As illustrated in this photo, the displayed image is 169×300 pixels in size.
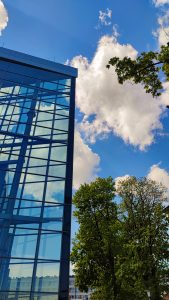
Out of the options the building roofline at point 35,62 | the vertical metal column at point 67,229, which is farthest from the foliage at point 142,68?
the building roofline at point 35,62

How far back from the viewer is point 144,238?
23391mm

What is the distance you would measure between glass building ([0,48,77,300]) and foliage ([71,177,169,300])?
1.89 m

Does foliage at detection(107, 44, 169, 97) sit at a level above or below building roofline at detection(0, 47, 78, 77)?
below

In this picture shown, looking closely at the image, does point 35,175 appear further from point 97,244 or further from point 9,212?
point 97,244

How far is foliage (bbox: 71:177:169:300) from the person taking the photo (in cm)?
A: 1936

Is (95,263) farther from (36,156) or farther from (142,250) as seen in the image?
(36,156)

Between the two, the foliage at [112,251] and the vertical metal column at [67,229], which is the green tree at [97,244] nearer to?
the foliage at [112,251]

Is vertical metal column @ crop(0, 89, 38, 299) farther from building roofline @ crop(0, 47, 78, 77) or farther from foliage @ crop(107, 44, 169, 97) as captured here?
foliage @ crop(107, 44, 169, 97)

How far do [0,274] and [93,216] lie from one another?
7.29m

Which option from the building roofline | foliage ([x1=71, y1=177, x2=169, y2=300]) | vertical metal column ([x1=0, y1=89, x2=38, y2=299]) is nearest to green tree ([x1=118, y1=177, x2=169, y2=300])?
foliage ([x1=71, y1=177, x2=169, y2=300])

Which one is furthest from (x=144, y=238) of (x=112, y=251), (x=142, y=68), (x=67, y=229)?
(x=142, y=68)

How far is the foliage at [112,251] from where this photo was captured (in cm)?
1936

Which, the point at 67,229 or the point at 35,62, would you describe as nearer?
the point at 67,229

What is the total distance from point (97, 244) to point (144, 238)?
16.9 feet
